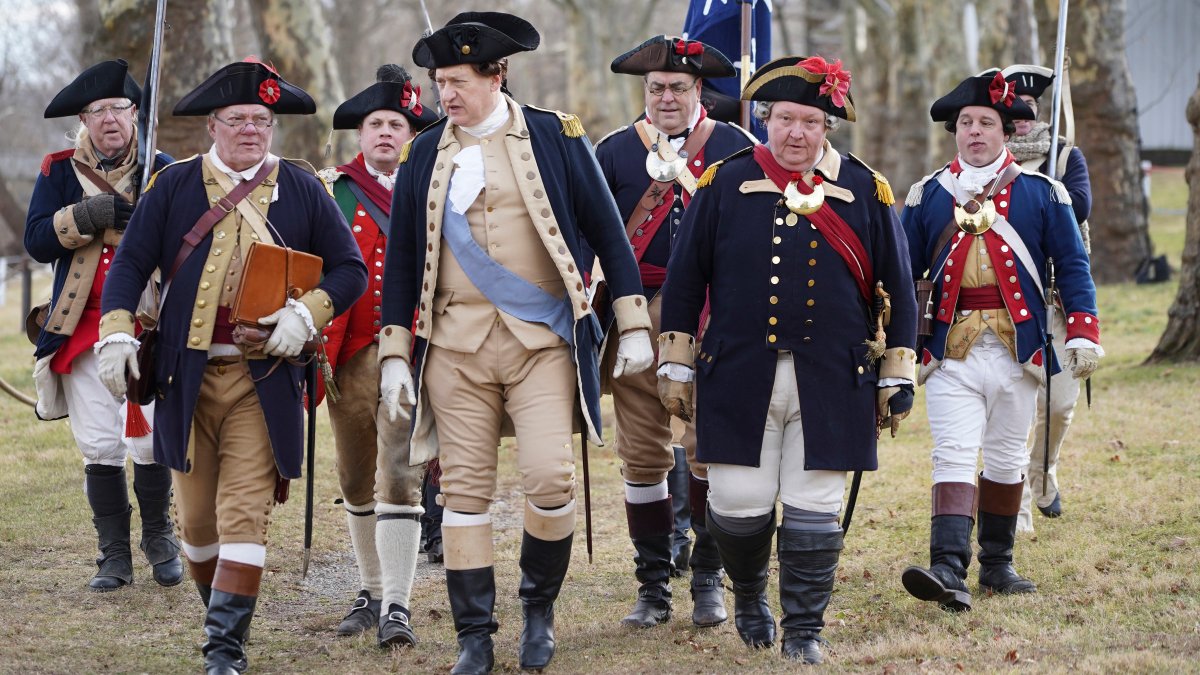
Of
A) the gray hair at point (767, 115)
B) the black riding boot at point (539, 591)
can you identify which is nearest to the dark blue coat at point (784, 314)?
the gray hair at point (767, 115)

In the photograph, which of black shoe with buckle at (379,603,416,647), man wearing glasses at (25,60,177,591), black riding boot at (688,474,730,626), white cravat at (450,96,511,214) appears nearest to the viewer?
white cravat at (450,96,511,214)

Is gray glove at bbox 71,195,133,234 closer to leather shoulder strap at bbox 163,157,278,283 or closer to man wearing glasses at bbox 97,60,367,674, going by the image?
man wearing glasses at bbox 97,60,367,674

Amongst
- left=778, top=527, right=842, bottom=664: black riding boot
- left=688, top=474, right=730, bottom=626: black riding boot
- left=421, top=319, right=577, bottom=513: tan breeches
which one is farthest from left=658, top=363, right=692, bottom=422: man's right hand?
left=688, top=474, right=730, bottom=626: black riding boot

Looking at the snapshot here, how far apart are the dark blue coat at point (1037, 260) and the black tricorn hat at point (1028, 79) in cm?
77

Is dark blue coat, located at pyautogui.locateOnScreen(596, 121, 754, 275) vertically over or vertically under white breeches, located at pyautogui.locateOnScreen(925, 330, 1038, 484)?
over

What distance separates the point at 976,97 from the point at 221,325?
3.26 metres

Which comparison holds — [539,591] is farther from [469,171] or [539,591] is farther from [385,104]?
[385,104]

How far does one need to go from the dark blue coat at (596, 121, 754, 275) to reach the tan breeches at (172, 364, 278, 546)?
1808mm

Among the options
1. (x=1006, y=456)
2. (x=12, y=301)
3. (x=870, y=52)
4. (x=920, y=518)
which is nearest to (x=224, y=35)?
(x=920, y=518)

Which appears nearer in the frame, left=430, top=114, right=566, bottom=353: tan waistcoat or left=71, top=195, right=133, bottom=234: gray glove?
left=430, top=114, right=566, bottom=353: tan waistcoat

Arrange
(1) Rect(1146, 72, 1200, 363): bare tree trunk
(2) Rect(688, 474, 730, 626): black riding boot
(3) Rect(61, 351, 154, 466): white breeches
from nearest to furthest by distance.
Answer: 1. (2) Rect(688, 474, 730, 626): black riding boot
2. (3) Rect(61, 351, 154, 466): white breeches
3. (1) Rect(1146, 72, 1200, 363): bare tree trunk

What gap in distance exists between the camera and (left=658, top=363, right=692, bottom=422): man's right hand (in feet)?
18.5

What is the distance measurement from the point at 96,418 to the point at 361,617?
65.5 inches

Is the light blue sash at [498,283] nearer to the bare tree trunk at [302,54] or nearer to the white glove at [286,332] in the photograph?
the white glove at [286,332]
